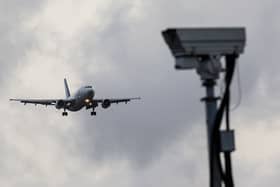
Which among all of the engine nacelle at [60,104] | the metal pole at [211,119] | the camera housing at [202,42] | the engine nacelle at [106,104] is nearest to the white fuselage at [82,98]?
the engine nacelle at [106,104]

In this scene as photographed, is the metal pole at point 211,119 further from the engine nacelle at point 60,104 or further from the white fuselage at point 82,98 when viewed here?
the engine nacelle at point 60,104

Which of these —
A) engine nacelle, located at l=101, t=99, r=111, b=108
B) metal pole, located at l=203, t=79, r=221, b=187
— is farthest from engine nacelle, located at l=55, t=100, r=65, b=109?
metal pole, located at l=203, t=79, r=221, b=187

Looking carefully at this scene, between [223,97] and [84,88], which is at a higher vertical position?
[84,88]

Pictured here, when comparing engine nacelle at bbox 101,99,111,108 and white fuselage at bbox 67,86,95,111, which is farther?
engine nacelle at bbox 101,99,111,108

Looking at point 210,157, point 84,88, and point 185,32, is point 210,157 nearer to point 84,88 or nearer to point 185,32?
point 185,32

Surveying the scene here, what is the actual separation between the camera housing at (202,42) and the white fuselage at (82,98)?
13157 centimetres

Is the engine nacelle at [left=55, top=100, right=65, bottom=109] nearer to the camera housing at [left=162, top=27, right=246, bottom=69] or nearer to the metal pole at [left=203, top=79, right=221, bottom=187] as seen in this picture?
the metal pole at [left=203, top=79, right=221, bottom=187]

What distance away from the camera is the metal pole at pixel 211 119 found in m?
29.9

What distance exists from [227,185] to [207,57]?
4.28m

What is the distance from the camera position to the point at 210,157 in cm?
2984

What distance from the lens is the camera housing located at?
29.2 m

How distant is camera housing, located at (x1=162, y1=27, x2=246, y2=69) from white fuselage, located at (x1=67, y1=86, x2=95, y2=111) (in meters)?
132

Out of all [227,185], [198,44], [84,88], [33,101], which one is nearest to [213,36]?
[198,44]

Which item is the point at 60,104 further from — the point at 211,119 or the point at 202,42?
the point at 202,42
